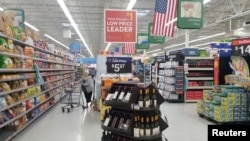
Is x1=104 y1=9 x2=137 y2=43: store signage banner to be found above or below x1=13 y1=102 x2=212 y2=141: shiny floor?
above

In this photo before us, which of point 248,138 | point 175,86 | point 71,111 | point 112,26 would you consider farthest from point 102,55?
point 248,138

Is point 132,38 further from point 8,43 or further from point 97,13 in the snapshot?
point 97,13

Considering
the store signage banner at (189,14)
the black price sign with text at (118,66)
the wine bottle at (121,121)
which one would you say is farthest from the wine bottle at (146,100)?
the store signage banner at (189,14)

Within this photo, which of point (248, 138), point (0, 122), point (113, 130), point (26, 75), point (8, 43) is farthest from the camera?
point (26, 75)

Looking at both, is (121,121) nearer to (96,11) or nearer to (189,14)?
(189,14)

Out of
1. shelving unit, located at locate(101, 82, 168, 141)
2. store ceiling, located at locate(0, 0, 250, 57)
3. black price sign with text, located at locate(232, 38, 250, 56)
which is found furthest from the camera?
store ceiling, located at locate(0, 0, 250, 57)

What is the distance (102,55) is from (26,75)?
319 cm

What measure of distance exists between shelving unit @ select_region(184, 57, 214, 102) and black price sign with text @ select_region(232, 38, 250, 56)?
15.5 ft

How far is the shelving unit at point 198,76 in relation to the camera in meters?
11.9

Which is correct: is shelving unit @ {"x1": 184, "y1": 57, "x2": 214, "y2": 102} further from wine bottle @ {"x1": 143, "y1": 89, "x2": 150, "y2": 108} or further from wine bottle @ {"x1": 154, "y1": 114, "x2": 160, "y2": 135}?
wine bottle @ {"x1": 143, "y1": 89, "x2": 150, "y2": 108}

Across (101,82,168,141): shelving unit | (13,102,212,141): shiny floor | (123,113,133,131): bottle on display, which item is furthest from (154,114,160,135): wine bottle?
(13,102,212,141): shiny floor

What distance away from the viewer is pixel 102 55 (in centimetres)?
960

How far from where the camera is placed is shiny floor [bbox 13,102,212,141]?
6.11m

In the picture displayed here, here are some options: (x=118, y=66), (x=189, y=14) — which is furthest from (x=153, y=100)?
(x=189, y=14)
